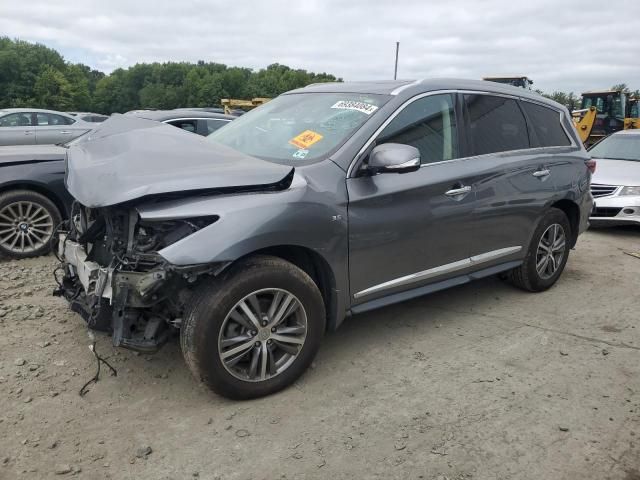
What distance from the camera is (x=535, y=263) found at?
468 cm

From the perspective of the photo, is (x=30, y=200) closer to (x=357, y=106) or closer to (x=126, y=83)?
(x=357, y=106)

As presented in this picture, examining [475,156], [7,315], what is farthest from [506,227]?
[7,315]

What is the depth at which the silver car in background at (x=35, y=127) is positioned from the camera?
13.0 m

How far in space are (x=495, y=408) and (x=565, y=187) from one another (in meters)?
2.51

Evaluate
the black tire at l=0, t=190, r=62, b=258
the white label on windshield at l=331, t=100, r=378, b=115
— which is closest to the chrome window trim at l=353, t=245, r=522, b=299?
the white label on windshield at l=331, t=100, r=378, b=115

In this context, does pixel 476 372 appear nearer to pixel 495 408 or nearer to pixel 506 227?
pixel 495 408

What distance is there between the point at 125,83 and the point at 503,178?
340 feet

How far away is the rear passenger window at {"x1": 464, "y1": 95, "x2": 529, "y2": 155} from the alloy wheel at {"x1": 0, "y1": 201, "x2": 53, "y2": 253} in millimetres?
4105

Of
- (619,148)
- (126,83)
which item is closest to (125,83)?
(126,83)

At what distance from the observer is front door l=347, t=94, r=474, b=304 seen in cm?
328

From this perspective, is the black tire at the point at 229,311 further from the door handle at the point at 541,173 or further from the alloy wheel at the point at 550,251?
the alloy wheel at the point at 550,251

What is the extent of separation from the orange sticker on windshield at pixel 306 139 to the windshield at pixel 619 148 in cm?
698

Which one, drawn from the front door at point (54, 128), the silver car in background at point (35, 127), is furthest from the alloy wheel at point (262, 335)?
the front door at point (54, 128)

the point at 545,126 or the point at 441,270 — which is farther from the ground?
the point at 545,126
